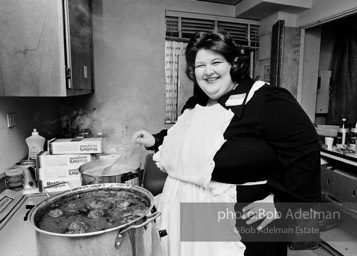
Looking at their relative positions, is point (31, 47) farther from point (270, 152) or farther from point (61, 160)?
point (270, 152)

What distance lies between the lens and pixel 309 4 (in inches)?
115

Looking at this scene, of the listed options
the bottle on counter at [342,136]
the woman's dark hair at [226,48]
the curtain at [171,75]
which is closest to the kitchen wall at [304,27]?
the bottle on counter at [342,136]

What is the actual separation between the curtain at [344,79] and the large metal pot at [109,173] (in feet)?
10.3

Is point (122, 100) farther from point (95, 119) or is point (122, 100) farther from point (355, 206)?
point (355, 206)

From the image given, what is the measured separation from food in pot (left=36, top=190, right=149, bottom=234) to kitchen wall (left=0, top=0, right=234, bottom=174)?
174cm

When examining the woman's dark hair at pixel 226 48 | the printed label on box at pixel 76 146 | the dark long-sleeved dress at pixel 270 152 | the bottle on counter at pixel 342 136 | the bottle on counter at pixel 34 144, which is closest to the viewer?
the dark long-sleeved dress at pixel 270 152

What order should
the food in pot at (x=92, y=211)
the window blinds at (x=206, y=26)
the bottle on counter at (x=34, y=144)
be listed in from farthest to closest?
1. the window blinds at (x=206, y=26)
2. the bottle on counter at (x=34, y=144)
3. the food in pot at (x=92, y=211)

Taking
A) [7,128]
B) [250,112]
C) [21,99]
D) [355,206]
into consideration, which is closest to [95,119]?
[21,99]

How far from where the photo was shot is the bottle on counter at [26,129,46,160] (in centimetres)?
179

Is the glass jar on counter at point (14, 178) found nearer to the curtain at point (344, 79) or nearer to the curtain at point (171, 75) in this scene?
the curtain at point (171, 75)

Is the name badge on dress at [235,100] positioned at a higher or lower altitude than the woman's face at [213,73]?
lower

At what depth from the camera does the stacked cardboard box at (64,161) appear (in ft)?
5.27

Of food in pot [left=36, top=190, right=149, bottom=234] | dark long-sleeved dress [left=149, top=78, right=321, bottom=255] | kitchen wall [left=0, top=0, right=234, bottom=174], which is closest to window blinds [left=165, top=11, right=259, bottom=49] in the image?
kitchen wall [left=0, top=0, right=234, bottom=174]

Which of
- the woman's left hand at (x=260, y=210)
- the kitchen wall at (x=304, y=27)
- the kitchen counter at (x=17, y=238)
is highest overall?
the kitchen wall at (x=304, y=27)
